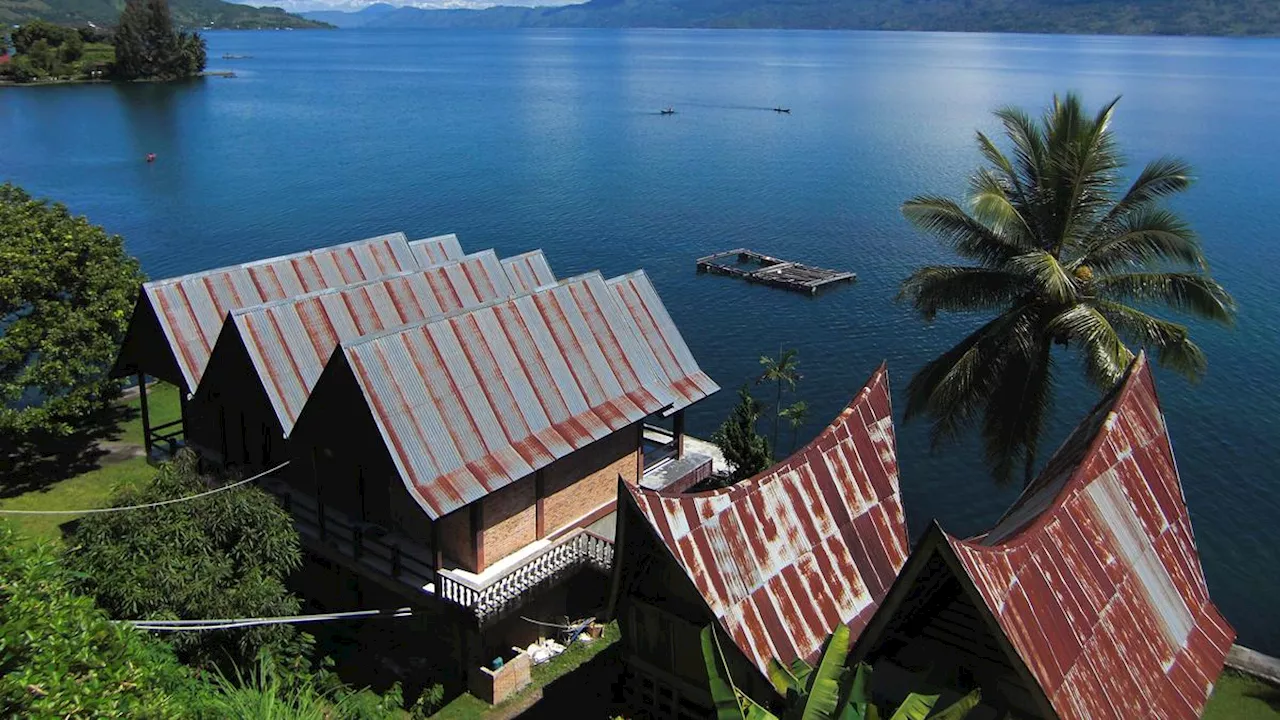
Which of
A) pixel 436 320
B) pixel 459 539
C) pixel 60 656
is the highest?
pixel 436 320

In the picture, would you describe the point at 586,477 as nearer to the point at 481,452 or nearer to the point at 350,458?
the point at 481,452

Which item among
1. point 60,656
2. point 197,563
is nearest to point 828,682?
point 60,656

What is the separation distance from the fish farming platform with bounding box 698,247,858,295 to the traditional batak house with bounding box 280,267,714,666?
40.6 meters

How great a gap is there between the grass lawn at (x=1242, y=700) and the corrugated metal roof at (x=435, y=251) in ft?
92.1

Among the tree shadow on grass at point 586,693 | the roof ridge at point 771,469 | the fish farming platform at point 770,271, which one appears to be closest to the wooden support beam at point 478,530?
the tree shadow on grass at point 586,693

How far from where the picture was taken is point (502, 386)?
28.8m

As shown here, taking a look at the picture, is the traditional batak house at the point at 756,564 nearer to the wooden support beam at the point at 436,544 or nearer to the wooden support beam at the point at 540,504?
the wooden support beam at the point at 436,544

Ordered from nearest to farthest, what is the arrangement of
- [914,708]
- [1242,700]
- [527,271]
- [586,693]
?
[914,708] → [1242,700] → [586,693] → [527,271]

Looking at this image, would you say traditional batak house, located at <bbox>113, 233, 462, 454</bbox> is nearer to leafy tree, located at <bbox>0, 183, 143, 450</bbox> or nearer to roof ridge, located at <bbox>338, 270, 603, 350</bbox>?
leafy tree, located at <bbox>0, 183, 143, 450</bbox>

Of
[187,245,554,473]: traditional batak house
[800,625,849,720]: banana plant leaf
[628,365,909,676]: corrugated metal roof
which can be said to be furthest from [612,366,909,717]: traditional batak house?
[187,245,554,473]: traditional batak house

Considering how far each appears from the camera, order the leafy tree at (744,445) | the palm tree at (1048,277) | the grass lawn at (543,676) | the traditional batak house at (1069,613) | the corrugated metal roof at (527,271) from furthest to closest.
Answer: the leafy tree at (744,445), the corrugated metal roof at (527,271), the palm tree at (1048,277), the grass lawn at (543,676), the traditional batak house at (1069,613)

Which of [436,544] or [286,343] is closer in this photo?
[436,544]

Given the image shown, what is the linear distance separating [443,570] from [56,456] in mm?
22979

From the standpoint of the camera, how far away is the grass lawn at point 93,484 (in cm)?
3494
